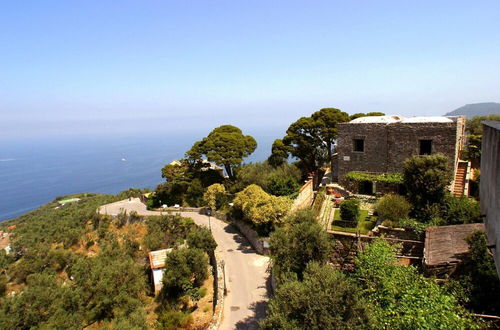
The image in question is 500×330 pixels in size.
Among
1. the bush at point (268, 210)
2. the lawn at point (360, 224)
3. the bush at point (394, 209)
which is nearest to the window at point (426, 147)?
the bush at point (394, 209)

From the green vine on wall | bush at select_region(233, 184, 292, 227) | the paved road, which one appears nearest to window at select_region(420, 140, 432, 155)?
the green vine on wall

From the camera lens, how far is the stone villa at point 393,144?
1794 centimetres

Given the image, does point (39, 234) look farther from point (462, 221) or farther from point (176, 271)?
point (462, 221)

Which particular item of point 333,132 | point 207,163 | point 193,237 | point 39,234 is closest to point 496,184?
point 193,237

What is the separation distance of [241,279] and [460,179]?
15.7 metres

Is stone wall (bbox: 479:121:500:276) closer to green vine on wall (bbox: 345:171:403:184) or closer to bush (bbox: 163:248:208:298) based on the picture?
green vine on wall (bbox: 345:171:403:184)

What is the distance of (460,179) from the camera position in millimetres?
18766

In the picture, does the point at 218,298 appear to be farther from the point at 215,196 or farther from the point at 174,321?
the point at 215,196

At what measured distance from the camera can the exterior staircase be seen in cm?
1758

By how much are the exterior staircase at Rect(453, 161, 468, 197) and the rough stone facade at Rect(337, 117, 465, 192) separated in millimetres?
879

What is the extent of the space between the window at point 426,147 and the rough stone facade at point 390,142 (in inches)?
11.2

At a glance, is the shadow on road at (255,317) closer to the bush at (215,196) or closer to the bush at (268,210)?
the bush at (268,210)

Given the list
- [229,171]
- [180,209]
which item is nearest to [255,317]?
[229,171]

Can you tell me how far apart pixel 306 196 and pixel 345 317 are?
14.5 meters
